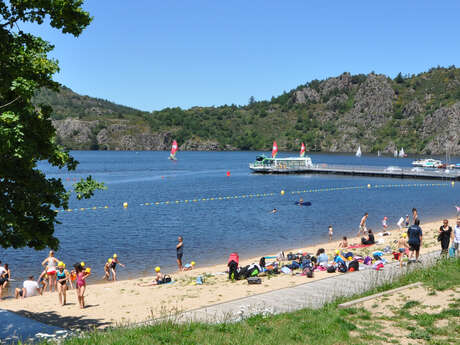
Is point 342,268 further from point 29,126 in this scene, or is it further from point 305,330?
point 29,126

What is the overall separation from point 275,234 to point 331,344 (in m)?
29.3

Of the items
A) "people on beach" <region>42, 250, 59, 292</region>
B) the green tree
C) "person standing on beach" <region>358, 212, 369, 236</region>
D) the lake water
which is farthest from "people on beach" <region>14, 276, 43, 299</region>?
"person standing on beach" <region>358, 212, 369, 236</region>

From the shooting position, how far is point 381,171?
9456 centimetres

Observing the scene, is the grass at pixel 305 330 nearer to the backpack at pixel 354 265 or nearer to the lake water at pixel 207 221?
the backpack at pixel 354 265

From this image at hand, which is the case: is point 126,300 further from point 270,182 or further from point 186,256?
point 270,182

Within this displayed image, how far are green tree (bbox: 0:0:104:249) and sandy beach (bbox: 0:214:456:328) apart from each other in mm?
3964

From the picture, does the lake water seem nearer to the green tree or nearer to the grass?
the green tree

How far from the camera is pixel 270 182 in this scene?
88.6 metres

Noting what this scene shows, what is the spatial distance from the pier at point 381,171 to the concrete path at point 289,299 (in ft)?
247

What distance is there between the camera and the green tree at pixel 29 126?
35.8 ft

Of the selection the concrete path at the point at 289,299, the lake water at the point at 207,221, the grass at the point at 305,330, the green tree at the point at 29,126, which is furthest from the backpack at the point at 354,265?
the green tree at the point at 29,126

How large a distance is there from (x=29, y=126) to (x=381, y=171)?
90.8 metres

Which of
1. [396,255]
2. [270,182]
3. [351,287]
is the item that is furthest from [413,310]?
[270,182]

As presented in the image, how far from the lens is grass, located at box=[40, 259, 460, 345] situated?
31.4 feet
